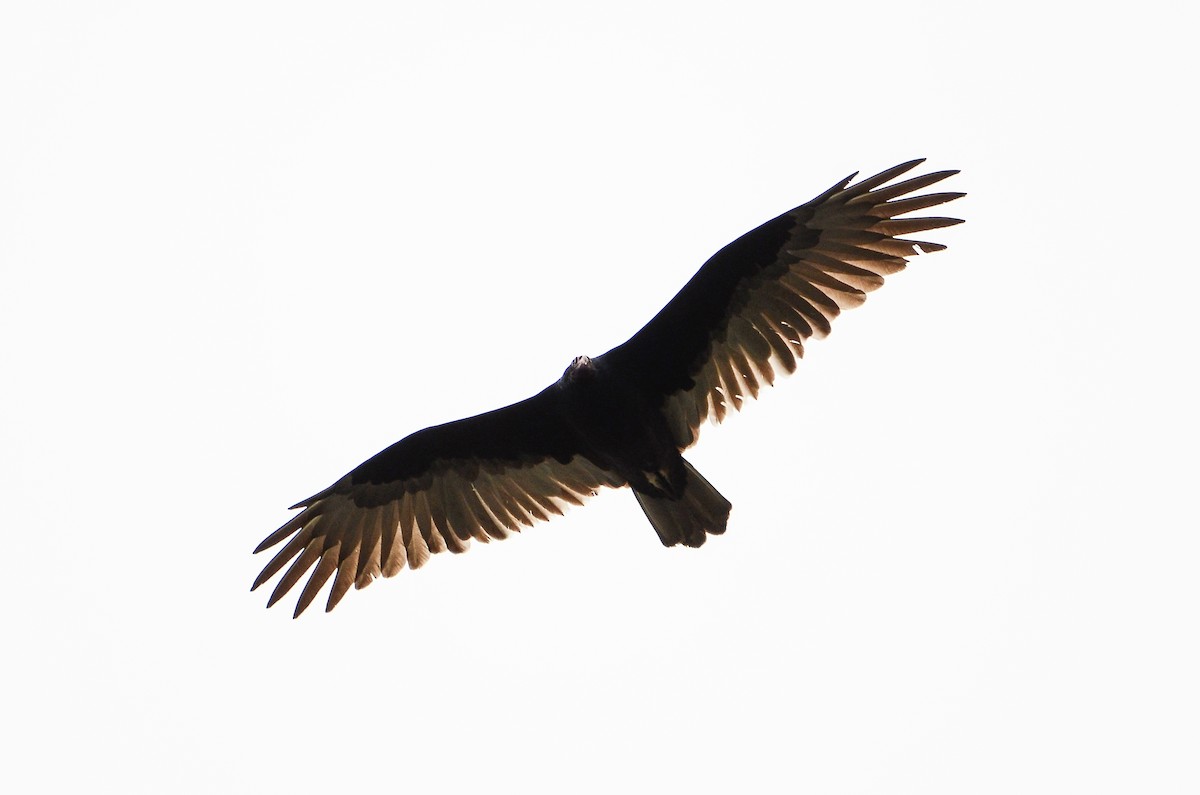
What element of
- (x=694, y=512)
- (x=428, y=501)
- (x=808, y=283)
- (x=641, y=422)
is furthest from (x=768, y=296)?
(x=428, y=501)

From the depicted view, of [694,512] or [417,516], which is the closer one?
[694,512]

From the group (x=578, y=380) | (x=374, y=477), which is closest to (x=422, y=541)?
(x=374, y=477)

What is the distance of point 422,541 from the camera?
29.2 feet

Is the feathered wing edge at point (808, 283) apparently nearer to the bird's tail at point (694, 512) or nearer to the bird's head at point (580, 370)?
the bird's tail at point (694, 512)

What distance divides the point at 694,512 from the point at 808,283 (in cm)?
145

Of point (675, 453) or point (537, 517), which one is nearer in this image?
point (675, 453)

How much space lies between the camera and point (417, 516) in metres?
8.95

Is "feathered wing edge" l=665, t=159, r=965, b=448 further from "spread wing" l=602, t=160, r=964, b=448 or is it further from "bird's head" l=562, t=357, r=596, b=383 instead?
"bird's head" l=562, t=357, r=596, b=383

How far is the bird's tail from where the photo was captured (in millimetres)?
8219

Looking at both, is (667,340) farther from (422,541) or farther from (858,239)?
(422,541)

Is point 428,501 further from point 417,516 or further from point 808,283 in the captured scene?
point 808,283

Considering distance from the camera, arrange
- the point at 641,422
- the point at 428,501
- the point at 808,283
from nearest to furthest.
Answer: the point at 808,283, the point at 641,422, the point at 428,501

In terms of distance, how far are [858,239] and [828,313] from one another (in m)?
0.43

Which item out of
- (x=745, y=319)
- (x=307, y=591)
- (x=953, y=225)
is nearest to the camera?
(x=953, y=225)
